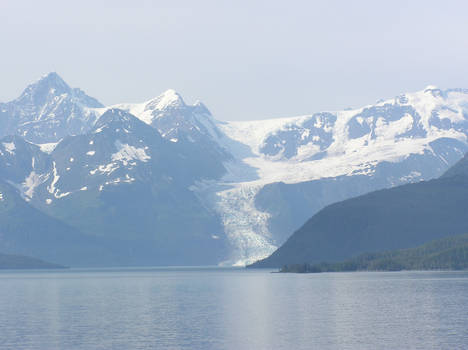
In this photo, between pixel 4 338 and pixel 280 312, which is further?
pixel 280 312

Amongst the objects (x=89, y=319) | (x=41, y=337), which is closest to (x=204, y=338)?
(x=41, y=337)

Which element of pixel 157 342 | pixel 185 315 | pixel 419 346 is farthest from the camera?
pixel 185 315

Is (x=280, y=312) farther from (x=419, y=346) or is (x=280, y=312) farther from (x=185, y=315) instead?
(x=419, y=346)

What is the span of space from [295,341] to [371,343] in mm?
11440

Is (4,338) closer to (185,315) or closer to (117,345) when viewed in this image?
(117,345)

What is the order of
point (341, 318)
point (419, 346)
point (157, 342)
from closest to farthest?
point (419, 346), point (157, 342), point (341, 318)

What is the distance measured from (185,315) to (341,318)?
30.9 metres

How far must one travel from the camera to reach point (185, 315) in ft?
621

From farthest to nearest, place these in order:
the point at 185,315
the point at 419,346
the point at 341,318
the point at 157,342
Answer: the point at 185,315
the point at 341,318
the point at 157,342
the point at 419,346

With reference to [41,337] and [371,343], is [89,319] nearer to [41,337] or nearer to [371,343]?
[41,337]

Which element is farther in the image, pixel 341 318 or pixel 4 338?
pixel 341 318

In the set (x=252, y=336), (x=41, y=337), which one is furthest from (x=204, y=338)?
(x=41, y=337)

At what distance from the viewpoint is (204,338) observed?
151 metres

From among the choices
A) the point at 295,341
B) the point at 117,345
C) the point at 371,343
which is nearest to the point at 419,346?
the point at 371,343
